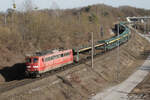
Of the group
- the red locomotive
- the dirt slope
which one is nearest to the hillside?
the red locomotive

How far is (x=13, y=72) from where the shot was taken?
39.3 meters

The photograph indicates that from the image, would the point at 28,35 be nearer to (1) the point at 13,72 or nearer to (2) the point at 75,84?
(1) the point at 13,72

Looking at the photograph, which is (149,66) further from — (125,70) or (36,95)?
(36,95)

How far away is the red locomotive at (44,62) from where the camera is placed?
32.1 m

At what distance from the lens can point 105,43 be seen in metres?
67.1

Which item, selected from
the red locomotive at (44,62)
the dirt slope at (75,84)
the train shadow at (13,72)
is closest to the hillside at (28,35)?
the train shadow at (13,72)

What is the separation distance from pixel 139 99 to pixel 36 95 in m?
16.8

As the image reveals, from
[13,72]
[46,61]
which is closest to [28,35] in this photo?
[13,72]

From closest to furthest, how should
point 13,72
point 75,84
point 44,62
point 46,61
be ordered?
1. point 44,62
2. point 46,61
3. point 75,84
4. point 13,72

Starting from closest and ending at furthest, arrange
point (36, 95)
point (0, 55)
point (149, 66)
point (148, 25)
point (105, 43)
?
point (36, 95) → point (0, 55) → point (149, 66) → point (105, 43) → point (148, 25)

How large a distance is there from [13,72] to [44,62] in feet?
30.8

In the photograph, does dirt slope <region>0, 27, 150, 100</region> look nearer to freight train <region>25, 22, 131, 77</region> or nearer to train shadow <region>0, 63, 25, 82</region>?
freight train <region>25, 22, 131, 77</region>

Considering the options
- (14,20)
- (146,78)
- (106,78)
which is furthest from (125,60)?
(14,20)

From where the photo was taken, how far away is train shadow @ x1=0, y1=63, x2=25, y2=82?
3725 cm
